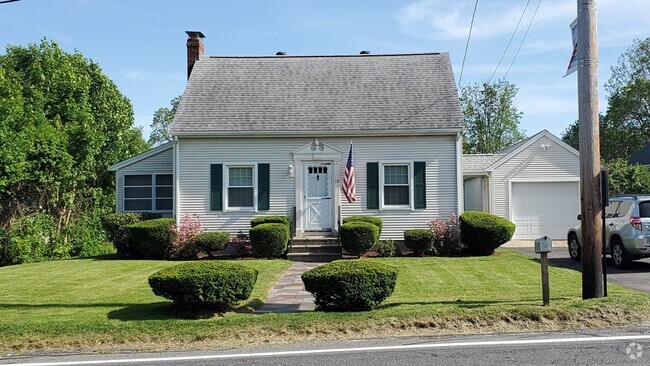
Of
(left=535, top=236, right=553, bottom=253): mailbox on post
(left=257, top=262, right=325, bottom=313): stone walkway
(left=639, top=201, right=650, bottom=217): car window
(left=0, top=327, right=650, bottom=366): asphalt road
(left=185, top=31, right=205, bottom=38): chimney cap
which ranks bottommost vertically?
(left=0, top=327, right=650, bottom=366): asphalt road

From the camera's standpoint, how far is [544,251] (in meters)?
8.48

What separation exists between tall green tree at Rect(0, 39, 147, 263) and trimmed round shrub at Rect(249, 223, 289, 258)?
7.43 m

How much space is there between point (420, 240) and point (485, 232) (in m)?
1.90

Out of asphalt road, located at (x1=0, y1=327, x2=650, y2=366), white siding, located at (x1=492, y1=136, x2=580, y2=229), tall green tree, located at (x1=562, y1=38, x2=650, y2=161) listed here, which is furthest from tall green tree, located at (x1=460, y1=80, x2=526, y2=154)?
asphalt road, located at (x1=0, y1=327, x2=650, y2=366)

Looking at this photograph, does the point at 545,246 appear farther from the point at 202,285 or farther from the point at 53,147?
the point at 53,147

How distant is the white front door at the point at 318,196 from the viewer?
59.1 ft

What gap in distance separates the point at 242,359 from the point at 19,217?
585 inches

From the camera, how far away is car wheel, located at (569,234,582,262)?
14.5 metres

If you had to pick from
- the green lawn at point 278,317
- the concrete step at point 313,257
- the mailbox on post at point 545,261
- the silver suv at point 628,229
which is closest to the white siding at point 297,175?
the concrete step at point 313,257

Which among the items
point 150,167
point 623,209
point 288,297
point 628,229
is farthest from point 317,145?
point 628,229

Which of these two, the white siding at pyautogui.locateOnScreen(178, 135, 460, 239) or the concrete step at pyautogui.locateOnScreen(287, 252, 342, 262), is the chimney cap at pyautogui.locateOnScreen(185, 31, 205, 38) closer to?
the white siding at pyautogui.locateOnScreen(178, 135, 460, 239)

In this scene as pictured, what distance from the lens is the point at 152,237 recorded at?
16422 millimetres

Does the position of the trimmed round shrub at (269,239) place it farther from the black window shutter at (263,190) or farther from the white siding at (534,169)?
the white siding at (534,169)

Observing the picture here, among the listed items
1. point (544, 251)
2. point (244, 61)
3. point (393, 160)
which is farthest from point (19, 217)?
point (544, 251)
